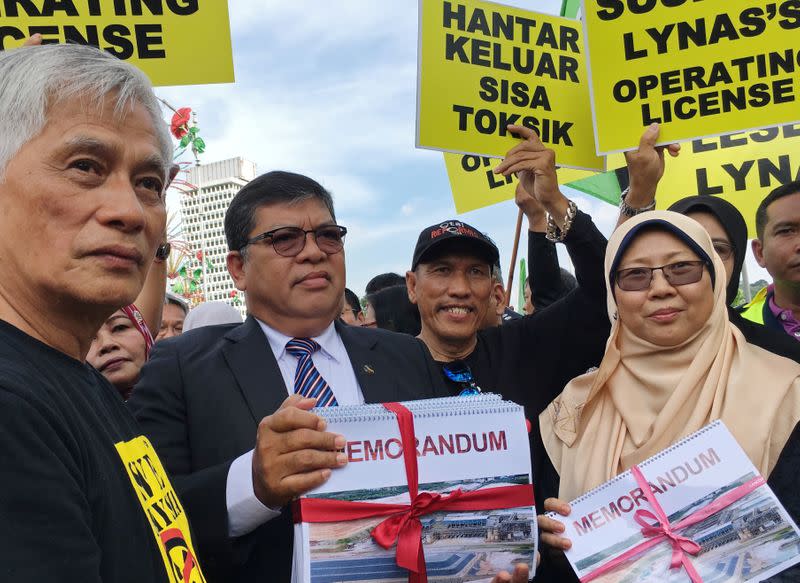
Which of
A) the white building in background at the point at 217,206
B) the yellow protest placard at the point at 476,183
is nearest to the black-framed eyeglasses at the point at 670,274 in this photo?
the yellow protest placard at the point at 476,183

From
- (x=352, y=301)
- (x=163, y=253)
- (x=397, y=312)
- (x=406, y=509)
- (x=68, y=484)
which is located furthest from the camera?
(x=352, y=301)

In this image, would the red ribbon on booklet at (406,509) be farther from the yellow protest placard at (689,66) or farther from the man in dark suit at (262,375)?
the yellow protest placard at (689,66)

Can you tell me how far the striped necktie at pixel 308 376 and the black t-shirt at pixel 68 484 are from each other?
81 centimetres

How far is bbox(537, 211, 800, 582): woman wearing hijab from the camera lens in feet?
7.66

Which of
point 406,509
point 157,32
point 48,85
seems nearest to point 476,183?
point 157,32

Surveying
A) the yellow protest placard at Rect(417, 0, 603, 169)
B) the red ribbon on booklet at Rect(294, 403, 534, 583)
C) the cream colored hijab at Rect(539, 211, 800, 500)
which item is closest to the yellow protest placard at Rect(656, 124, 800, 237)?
the yellow protest placard at Rect(417, 0, 603, 169)

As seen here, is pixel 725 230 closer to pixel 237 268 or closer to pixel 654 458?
pixel 654 458

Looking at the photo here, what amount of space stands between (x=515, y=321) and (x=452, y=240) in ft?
1.53

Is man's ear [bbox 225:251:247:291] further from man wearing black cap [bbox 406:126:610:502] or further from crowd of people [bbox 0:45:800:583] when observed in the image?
man wearing black cap [bbox 406:126:610:502]

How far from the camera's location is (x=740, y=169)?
192 inches

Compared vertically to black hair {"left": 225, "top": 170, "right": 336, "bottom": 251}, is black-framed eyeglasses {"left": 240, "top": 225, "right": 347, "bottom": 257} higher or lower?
lower

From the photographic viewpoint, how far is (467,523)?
5.58 feet

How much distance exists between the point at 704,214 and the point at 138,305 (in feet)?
8.65

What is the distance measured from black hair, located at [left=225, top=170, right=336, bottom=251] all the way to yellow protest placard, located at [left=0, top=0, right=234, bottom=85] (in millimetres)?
980
